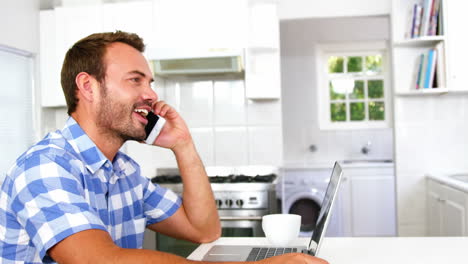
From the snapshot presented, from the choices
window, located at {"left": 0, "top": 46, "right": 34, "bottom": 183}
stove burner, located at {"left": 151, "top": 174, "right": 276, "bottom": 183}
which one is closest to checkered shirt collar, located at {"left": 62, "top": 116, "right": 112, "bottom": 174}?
window, located at {"left": 0, "top": 46, "right": 34, "bottom": 183}

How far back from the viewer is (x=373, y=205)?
527cm

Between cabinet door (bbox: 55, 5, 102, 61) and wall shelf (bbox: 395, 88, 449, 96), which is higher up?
cabinet door (bbox: 55, 5, 102, 61)

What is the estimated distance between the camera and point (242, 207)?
3.26 m

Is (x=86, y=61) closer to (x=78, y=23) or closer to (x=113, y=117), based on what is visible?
(x=113, y=117)

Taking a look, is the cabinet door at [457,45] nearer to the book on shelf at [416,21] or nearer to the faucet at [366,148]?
the book on shelf at [416,21]

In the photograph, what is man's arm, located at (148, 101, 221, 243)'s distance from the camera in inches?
63.9

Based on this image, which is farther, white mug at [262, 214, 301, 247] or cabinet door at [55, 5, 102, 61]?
cabinet door at [55, 5, 102, 61]

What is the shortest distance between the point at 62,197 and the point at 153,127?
0.57m

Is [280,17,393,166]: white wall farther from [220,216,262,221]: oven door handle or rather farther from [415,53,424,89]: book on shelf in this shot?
[220,216,262,221]: oven door handle

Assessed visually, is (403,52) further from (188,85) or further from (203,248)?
(203,248)

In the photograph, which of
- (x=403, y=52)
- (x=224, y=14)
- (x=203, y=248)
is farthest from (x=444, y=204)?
(x=203, y=248)

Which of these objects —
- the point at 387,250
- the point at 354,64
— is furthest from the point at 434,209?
the point at 354,64

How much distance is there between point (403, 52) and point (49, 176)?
2.98 m

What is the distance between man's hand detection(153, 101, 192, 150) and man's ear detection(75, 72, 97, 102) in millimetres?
338
